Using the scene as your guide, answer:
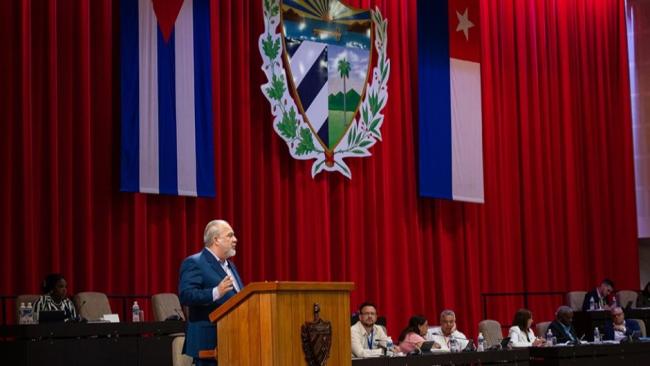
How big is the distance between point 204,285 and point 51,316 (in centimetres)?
301

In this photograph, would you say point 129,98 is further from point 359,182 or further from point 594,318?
point 594,318

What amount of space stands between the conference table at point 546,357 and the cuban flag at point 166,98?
3.51 m

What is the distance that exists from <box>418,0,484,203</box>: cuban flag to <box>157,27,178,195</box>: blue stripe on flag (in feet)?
11.7

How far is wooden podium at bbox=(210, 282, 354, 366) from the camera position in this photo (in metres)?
4.36

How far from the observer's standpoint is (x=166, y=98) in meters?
10.4

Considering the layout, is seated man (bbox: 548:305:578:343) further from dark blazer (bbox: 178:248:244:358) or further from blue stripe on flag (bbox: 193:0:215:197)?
dark blazer (bbox: 178:248:244:358)

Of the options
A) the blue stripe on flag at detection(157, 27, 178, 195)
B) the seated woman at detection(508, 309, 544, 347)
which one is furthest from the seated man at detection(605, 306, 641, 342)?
the blue stripe on flag at detection(157, 27, 178, 195)

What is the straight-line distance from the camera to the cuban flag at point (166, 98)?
1009cm

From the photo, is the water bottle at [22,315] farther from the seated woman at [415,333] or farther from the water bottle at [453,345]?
the water bottle at [453,345]

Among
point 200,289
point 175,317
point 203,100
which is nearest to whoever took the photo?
point 200,289

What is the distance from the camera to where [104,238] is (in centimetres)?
997

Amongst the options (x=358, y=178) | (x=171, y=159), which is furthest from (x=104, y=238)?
(x=358, y=178)

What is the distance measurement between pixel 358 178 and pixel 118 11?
3.57m

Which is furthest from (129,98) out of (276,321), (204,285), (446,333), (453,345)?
(276,321)
